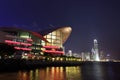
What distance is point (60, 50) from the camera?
12744 cm

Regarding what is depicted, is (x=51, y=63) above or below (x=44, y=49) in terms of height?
below

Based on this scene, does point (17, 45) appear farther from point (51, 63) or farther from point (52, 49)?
point (52, 49)

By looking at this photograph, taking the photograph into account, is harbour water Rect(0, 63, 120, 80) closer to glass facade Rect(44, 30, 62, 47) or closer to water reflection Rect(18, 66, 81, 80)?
water reflection Rect(18, 66, 81, 80)

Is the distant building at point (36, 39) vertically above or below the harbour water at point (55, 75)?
above

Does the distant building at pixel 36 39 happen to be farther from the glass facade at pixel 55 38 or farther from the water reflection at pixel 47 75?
the water reflection at pixel 47 75

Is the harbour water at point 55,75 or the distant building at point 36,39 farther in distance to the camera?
the distant building at point 36,39

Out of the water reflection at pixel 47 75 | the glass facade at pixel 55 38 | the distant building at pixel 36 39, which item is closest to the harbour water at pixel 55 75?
the water reflection at pixel 47 75

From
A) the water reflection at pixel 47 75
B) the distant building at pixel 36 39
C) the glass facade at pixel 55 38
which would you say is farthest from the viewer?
the glass facade at pixel 55 38

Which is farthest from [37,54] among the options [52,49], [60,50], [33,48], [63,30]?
[63,30]

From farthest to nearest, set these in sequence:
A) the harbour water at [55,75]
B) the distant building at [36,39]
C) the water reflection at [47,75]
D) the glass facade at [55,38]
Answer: the glass facade at [55,38], the distant building at [36,39], the harbour water at [55,75], the water reflection at [47,75]

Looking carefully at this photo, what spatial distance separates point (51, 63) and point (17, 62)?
39.8 metres

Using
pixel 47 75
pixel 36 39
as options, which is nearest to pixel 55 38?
pixel 36 39

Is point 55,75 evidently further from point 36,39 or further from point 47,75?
point 36,39

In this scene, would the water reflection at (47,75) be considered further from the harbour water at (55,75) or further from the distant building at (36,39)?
the distant building at (36,39)
